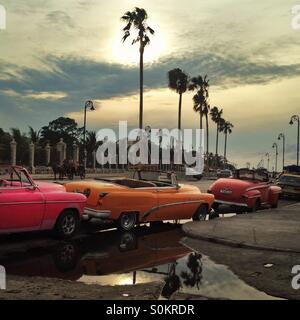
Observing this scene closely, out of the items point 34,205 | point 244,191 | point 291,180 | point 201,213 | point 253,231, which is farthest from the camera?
point 291,180

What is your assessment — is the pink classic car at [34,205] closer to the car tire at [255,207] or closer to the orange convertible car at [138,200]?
the orange convertible car at [138,200]

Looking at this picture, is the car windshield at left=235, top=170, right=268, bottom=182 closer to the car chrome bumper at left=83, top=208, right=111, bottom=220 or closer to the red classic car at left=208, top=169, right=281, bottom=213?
the red classic car at left=208, top=169, right=281, bottom=213

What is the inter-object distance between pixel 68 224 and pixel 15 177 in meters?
1.51

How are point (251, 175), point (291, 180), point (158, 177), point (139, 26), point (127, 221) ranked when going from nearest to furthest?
1. point (127, 221)
2. point (158, 177)
3. point (251, 175)
4. point (291, 180)
5. point (139, 26)

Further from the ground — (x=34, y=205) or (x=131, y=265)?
(x=34, y=205)

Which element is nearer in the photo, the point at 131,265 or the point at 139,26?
the point at 131,265

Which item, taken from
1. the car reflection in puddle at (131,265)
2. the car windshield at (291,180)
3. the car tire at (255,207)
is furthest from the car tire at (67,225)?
the car windshield at (291,180)

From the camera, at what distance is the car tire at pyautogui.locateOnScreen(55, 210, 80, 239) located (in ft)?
32.8

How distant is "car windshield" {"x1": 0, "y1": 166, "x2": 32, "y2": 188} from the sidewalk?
13.1 ft

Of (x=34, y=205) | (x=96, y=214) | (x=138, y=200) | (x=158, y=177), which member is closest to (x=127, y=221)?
(x=138, y=200)

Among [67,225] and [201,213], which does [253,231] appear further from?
[67,225]

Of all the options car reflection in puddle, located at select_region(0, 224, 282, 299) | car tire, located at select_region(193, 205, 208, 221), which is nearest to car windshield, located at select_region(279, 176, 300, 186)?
car tire, located at select_region(193, 205, 208, 221)

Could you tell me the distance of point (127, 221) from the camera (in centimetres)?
1145
